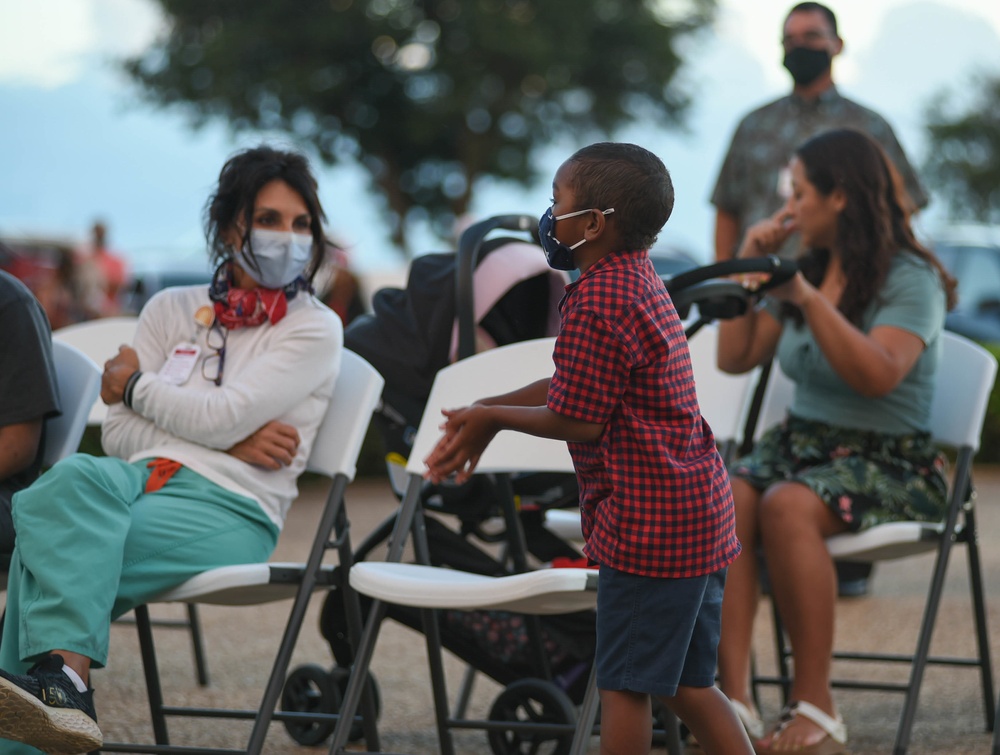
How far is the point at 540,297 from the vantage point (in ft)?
12.8

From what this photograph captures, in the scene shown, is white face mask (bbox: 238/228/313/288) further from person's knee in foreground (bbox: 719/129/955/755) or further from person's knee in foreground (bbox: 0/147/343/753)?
person's knee in foreground (bbox: 719/129/955/755)

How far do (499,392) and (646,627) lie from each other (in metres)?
1.12

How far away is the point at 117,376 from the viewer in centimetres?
339

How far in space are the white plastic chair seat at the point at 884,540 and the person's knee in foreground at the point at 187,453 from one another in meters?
1.30

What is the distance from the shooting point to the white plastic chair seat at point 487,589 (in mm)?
2756

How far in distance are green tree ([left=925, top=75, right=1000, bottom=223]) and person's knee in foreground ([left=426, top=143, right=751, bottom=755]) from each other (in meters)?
43.5

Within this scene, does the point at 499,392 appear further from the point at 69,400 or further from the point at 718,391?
the point at 69,400

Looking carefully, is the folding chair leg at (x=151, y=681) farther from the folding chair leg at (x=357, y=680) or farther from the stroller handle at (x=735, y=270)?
the stroller handle at (x=735, y=270)

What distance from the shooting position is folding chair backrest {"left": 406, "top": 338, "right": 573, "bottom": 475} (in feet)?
11.2

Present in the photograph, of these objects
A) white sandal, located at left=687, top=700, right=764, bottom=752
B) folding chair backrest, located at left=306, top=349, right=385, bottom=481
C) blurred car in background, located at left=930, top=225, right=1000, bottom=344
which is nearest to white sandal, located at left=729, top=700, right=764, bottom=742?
white sandal, located at left=687, top=700, right=764, bottom=752

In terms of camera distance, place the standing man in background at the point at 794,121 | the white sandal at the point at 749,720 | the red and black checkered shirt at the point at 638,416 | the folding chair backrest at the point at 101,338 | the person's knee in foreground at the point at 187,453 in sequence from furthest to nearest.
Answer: the standing man in background at the point at 794,121
the folding chair backrest at the point at 101,338
the white sandal at the point at 749,720
the person's knee in foreground at the point at 187,453
the red and black checkered shirt at the point at 638,416

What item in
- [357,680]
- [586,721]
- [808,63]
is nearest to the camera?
[586,721]

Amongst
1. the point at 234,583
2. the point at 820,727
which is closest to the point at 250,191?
the point at 234,583

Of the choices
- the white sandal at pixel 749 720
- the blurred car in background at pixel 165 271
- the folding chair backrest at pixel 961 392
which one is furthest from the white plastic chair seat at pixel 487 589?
the blurred car in background at pixel 165 271
